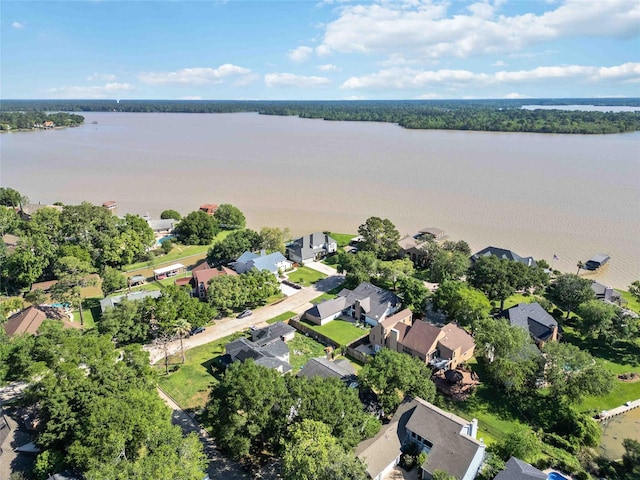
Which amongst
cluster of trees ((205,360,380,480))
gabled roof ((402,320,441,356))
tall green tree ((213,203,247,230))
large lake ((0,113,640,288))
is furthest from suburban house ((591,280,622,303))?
tall green tree ((213,203,247,230))

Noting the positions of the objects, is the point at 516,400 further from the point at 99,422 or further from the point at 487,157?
the point at 487,157

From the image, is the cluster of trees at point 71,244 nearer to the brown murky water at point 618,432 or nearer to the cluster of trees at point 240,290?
the cluster of trees at point 240,290

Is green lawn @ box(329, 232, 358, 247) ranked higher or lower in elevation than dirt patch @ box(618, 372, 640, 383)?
higher

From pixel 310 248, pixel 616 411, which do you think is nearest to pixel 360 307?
pixel 310 248

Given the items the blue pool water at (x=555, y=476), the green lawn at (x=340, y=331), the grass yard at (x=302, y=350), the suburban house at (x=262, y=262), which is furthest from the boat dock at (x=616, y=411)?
the suburban house at (x=262, y=262)

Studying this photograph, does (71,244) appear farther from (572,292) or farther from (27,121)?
(27,121)

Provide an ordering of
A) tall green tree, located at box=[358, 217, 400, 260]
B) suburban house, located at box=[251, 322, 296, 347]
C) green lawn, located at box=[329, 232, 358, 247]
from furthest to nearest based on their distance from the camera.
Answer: green lawn, located at box=[329, 232, 358, 247], tall green tree, located at box=[358, 217, 400, 260], suburban house, located at box=[251, 322, 296, 347]

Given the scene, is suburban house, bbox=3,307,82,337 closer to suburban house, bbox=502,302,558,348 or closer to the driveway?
the driveway
